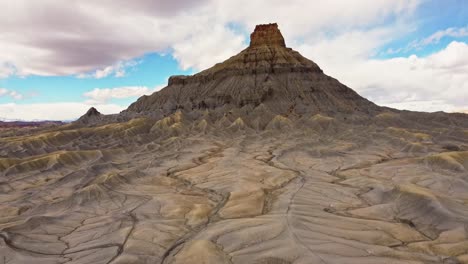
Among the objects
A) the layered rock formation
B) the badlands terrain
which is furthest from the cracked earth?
the layered rock formation

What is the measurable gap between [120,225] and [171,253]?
41.2ft

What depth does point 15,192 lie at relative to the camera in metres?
73.8

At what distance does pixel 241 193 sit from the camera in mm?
57812

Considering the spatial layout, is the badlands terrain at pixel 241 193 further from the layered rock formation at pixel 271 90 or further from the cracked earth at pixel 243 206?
the layered rock formation at pixel 271 90

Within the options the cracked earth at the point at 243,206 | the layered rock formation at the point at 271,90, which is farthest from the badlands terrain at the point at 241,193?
the layered rock formation at the point at 271,90

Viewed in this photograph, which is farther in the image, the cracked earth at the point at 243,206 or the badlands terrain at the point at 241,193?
the badlands terrain at the point at 241,193

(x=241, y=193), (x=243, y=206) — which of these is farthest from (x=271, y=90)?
(x=243, y=206)

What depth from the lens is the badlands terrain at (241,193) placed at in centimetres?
3603

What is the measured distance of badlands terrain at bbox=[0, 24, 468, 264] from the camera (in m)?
36.0

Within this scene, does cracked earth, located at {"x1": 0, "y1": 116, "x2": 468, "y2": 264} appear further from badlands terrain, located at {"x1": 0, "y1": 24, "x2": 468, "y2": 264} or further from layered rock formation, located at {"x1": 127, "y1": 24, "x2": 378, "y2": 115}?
layered rock formation, located at {"x1": 127, "y1": 24, "x2": 378, "y2": 115}

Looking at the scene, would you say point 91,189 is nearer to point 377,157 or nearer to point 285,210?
point 285,210

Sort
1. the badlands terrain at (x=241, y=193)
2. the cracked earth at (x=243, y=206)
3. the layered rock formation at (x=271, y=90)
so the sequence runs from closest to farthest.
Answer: the cracked earth at (x=243, y=206)
the badlands terrain at (x=241, y=193)
the layered rock formation at (x=271, y=90)

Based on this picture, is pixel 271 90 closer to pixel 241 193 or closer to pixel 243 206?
pixel 241 193

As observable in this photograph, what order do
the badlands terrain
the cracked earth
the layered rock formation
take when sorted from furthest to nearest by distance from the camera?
the layered rock formation < the badlands terrain < the cracked earth
